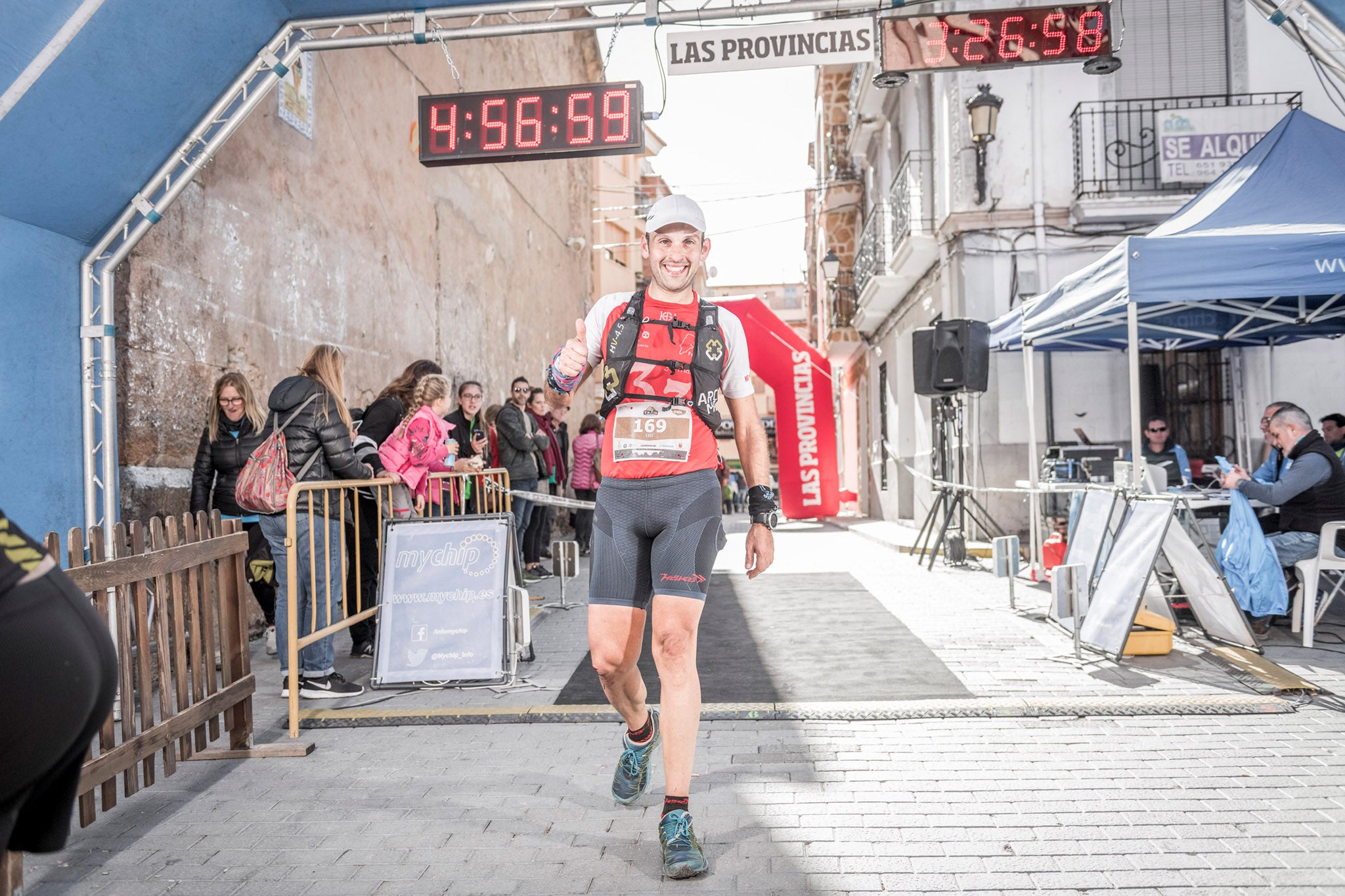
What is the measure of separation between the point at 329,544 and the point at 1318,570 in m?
6.39

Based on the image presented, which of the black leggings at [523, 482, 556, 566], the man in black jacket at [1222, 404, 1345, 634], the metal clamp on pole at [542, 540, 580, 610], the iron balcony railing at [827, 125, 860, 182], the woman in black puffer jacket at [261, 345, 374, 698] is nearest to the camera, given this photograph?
the woman in black puffer jacket at [261, 345, 374, 698]

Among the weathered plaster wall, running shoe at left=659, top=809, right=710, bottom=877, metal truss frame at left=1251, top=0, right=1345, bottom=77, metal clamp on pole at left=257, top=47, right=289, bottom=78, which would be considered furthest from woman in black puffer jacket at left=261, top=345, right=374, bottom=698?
metal truss frame at left=1251, top=0, right=1345, bottom=77

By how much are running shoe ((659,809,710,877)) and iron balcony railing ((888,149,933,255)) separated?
44.0ft

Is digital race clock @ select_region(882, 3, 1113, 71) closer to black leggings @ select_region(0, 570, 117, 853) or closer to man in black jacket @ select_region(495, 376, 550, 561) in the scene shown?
man in black jacket @ select_region(495, 376, 550, 561)

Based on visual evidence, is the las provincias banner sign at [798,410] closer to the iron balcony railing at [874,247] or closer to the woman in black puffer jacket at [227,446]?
the iron balcony railing at [874,247]

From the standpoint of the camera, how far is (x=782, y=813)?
3621 mm

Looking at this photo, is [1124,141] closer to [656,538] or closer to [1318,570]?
[1318,570]

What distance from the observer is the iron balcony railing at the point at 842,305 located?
83.3ft

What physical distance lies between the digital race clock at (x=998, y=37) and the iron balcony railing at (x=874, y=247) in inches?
442

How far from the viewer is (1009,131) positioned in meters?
13.8

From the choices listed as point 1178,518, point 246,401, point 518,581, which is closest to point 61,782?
point 518,581

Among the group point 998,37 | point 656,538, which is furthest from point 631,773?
point 998,37

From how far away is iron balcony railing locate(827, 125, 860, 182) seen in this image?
25984mm

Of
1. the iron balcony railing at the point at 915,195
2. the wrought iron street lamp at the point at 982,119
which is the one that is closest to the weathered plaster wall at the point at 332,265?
the iron balcony railing at the point at 915,195
